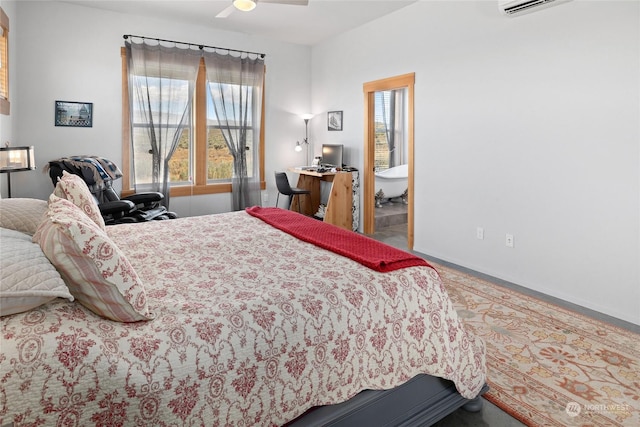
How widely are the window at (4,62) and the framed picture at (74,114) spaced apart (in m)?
0.64

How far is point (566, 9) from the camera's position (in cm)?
305

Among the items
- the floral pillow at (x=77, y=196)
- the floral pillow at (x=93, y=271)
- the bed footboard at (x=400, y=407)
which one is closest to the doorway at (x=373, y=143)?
the bed footboard at (x=400, y=407)

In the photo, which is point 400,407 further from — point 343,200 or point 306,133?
point 306,133

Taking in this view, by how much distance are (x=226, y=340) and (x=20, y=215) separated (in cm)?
127

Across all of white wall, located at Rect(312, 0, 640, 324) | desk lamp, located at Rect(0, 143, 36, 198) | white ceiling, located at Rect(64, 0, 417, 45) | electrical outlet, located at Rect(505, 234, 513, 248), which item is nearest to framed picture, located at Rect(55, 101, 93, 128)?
white ceiling, located at Rect(64, 0, 417, 45)

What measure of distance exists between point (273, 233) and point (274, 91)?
3932 mm

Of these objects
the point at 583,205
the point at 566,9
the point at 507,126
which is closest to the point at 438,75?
the point at 507,126

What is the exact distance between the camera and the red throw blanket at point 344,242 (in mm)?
1816

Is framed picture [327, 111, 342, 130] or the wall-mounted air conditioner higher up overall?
the wall-mounted air conditioner

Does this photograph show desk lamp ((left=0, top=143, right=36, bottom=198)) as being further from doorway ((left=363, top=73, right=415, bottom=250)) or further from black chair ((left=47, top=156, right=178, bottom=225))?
doorway ((left=363, top=73, right=415, bottom=250))

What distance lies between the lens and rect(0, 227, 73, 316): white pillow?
1064 mm

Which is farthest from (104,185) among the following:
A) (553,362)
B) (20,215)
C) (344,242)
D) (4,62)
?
(553,362)

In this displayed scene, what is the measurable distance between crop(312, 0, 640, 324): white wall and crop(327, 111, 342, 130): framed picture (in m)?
1.04

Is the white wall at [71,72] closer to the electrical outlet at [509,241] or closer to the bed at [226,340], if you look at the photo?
the bed at [226,340]
